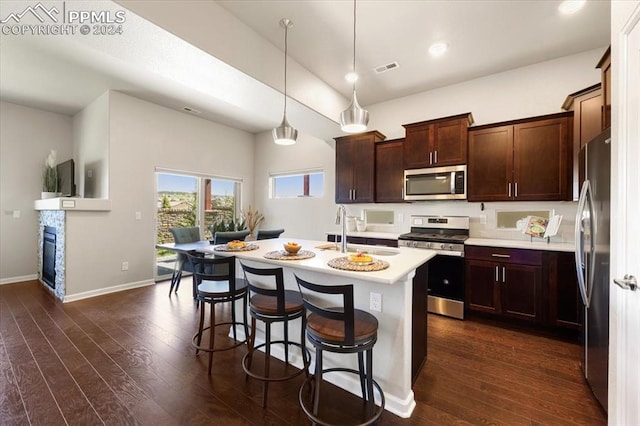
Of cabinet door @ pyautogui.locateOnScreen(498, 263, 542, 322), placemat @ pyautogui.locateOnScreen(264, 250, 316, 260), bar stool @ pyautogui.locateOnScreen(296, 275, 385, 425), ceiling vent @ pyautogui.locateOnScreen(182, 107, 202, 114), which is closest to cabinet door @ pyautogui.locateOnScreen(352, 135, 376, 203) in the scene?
cabinet door @ pyautogui.locateOnScreen(498, 263, 542, 322)

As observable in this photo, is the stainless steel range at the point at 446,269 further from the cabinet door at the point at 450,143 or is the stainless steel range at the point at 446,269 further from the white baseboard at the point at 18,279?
the white baseboard at the point at 18,279

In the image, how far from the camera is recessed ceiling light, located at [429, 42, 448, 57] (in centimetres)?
282

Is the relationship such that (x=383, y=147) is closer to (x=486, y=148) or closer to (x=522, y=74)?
(x=486, y=148)

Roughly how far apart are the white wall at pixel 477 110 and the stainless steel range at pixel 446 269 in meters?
0.50

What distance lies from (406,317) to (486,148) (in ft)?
8.41

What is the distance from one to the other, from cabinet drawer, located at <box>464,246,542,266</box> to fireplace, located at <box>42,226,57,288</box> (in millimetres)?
5840

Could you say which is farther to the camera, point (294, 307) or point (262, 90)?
point (262, 90)

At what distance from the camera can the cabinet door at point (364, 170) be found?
4.09 m

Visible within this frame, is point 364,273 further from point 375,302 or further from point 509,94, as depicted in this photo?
point 509,94

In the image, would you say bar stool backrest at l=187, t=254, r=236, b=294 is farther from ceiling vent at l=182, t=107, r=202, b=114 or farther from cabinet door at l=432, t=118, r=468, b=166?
ceiling vent at l=182, t=107, r=202, b=114

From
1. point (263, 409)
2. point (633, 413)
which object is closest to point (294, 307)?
point (263, 409)

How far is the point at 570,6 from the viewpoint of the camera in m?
2.28

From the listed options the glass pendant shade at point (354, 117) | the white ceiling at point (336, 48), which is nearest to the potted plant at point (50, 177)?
the white ceiling at point (336, 48)

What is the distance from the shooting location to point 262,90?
2.88 meters
